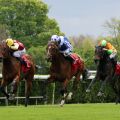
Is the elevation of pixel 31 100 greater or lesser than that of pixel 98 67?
lesser

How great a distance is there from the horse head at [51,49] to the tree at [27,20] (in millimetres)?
50355

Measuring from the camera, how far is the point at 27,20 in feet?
231

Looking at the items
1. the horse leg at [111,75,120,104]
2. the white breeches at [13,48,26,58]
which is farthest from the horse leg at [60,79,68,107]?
the horse leg at [111,75,120,104]

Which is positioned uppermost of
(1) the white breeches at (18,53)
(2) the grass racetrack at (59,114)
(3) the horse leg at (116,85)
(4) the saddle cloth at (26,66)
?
(1) the white breeches at (18,53)

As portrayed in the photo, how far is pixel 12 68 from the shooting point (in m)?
17.7

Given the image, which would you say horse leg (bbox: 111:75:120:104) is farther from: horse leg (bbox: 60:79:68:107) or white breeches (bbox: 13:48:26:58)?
white breeches (bbox: 13:48:26:58)

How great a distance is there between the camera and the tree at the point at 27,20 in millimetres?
69500

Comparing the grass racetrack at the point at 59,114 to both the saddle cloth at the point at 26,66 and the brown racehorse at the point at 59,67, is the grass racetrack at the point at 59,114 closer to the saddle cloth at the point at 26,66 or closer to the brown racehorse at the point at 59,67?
the brown racehorse at the point at 59,67

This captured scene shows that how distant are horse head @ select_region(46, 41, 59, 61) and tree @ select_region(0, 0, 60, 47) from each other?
50355 mm

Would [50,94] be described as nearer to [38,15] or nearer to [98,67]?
[98,67]

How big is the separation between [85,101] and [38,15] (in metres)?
45.6

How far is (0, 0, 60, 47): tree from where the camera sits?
228ft

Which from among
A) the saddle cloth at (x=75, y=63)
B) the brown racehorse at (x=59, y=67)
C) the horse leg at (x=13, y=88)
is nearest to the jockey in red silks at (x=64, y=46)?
the brown racehorse at (x=59, y=67)

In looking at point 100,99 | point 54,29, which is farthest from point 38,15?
point 100,99
